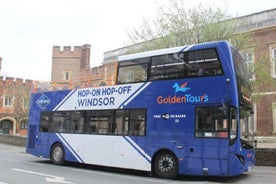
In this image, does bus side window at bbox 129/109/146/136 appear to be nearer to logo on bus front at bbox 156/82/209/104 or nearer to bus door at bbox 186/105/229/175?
logo on bus front at bbox 156/82/209/104

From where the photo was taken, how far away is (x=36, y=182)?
1164 centimetres

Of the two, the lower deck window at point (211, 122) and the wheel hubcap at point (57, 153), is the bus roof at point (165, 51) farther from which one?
the wheel hubcap at point (57, 153)

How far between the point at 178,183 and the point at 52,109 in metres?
8.28

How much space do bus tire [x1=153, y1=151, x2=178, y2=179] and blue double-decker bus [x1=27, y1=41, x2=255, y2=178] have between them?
34mm

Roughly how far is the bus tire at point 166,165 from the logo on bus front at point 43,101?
6956 mm

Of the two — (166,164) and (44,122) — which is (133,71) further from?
(44,122)

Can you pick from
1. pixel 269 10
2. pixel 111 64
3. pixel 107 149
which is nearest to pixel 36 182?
pixel 107 149

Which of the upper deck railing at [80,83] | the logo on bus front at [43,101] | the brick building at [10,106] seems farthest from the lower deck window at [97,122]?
→ the brick building at [10,106]

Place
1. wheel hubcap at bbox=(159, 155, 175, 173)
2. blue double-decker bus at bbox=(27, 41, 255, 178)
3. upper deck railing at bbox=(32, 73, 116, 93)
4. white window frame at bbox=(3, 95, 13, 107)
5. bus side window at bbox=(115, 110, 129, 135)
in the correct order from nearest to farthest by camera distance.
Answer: blue double-decker bus at bbox=(27, 41, 255, 178)
wheel hubcap at bbox=(159, 155, 175, 173)
bus side window at bbox=(115, 110, 129, 135)
upper deck railing at bbox=(32, 73, 116, 93)
white window frame at bbox=(3, 95, 13, 107)

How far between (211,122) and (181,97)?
4.64 feet

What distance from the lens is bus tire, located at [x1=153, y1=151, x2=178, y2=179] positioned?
43.3 feet

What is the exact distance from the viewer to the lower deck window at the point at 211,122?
481 inches

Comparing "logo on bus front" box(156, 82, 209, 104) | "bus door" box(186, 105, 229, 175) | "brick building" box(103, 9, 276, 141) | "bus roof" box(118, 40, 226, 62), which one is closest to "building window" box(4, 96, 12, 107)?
"brick building" box(103, 9, 276, 141)

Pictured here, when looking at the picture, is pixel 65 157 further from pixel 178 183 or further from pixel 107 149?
pixel 178 183
